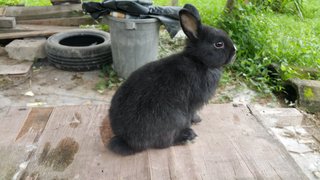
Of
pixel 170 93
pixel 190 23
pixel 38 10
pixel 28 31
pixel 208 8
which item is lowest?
pixel 28 31

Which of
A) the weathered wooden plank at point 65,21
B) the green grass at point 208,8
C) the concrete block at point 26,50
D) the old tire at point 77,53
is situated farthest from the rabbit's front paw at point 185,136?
the weathered wooden plank at point 65,21

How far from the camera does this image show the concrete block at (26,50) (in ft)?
16.5

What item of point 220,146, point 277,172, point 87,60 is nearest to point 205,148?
point 220,146

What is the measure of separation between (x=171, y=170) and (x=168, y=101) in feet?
1.55

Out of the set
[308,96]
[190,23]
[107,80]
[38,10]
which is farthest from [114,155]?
[38,10]

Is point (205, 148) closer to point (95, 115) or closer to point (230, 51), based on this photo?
point (230, 51)

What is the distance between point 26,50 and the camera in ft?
16.5

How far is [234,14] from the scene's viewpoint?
542 centimetres

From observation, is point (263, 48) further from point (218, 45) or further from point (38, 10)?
point (38, 10)

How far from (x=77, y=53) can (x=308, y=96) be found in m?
3.24

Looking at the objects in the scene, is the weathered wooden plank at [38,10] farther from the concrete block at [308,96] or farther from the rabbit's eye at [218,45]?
the rabbit's eye at [218,45]

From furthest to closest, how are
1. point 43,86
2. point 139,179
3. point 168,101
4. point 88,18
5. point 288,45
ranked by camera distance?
point 88,18
point 288,45
point 43,86
point 168,101
point 139,179

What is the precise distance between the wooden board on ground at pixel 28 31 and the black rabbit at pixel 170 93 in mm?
3628

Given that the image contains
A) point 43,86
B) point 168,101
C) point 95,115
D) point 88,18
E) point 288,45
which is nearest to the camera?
point 168,101
